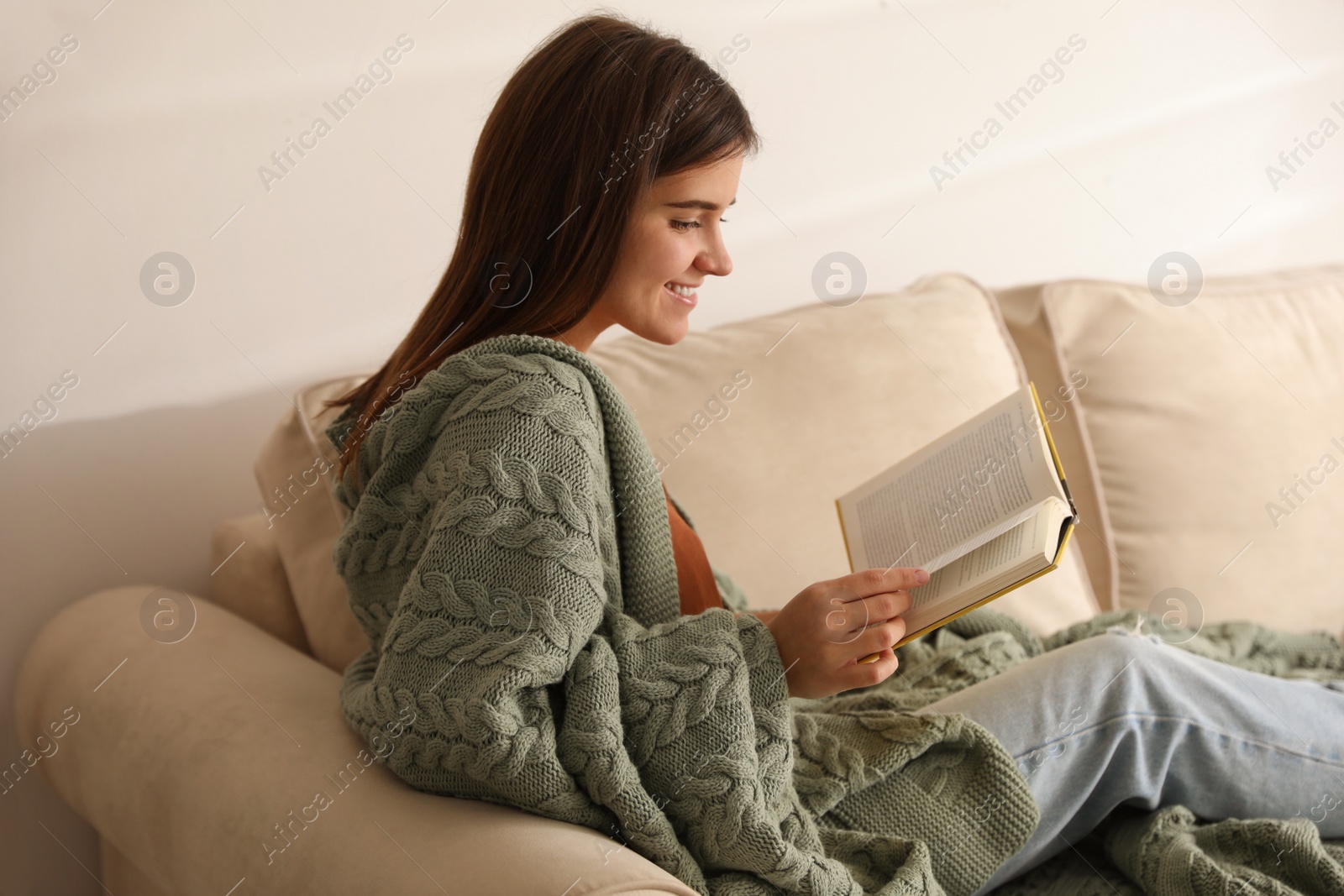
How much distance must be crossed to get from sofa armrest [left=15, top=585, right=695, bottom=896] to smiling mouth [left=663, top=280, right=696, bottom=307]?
0.51 metres

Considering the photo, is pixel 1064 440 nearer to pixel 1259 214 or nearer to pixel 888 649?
pixel 888 649

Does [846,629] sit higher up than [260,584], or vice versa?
[846,629]

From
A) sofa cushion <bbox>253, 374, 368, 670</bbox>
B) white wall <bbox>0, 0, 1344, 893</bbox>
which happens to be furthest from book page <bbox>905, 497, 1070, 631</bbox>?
white wall <bbox>0, 0, 1344, 893</bbox>

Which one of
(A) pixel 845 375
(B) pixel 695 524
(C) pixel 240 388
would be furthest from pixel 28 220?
(A) pixel 845 375

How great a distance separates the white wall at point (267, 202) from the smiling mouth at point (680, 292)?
2.05 feet

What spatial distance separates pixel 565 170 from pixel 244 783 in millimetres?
614

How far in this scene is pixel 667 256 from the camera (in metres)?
1.02

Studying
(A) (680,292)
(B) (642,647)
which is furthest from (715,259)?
(B) (642,647)

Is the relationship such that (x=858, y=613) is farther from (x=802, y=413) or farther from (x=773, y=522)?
(x=802, y=413)

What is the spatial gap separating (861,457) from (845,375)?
0.12 m

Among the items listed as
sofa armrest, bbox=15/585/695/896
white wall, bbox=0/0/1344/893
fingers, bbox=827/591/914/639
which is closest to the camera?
sofa armrest, bbox=15/585/695/896

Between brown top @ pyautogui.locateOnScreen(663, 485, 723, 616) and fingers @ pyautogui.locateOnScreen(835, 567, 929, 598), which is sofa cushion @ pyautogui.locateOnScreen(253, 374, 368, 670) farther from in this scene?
fingers @ pyautogui.locateOnScreen(835, 567, 929, 598)

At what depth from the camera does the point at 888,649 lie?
0.86 m

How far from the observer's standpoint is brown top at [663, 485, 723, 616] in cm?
101
